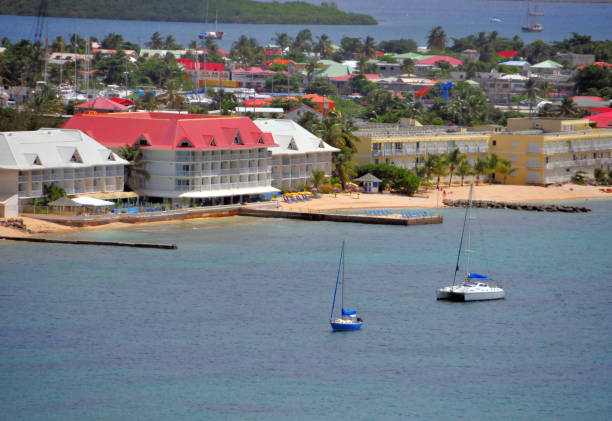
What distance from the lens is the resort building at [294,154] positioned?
9344 centimetres

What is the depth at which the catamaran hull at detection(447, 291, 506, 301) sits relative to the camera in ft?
204

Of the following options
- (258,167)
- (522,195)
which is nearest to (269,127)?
(258,167)

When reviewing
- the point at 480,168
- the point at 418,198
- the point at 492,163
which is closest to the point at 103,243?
the point at 418,198

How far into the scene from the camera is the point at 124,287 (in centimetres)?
6200

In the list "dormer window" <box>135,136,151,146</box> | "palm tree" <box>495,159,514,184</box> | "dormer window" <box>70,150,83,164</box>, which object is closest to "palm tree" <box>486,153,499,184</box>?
"palm tree" <box>495,159,514,184</box>

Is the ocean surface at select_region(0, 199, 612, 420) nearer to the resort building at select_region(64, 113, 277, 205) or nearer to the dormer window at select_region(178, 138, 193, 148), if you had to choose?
the resort building at select_region(64, 113, 277, 205)

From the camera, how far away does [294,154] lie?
94125mm

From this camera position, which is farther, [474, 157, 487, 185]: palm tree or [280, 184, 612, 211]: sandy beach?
[474, 157, 487, 185]: palm tree

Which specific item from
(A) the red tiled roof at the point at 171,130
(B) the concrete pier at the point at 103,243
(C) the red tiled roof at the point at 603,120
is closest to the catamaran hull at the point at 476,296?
(B) the concrete pier at the point at 103,243

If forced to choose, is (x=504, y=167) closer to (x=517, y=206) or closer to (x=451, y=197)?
(x=451, y=197)

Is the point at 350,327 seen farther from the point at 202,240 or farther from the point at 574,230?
the point at 574,230

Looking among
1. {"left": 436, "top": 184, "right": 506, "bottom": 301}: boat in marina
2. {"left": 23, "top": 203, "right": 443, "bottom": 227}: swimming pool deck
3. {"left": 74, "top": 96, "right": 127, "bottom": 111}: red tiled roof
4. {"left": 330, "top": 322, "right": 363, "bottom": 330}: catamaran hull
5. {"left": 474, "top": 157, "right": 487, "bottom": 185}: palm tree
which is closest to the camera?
{"left": 330, "top": 322, "right": 363, "bottom": 330}: catamaran hull

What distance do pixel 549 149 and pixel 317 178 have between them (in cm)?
2473

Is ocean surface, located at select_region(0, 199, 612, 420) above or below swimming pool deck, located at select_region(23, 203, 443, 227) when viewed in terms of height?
below
